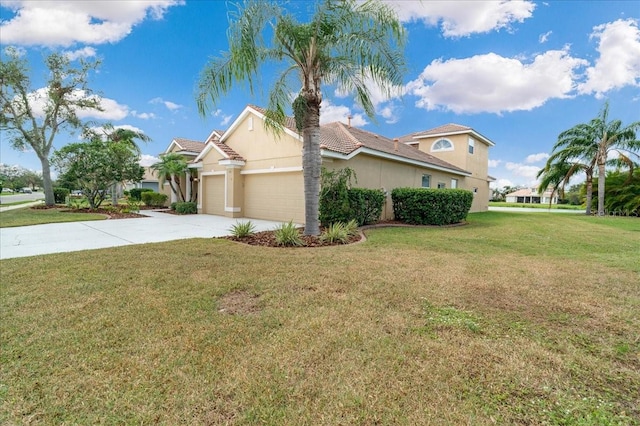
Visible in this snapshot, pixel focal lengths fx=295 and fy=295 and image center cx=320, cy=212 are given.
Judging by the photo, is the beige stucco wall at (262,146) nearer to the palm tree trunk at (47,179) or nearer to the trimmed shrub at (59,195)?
the palm tree trunk at (47,179)

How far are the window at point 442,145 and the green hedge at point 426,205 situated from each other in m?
11.4

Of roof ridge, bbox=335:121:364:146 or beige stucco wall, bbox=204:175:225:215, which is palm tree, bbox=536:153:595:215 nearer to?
roof ridge, bbox=335:121:364:146

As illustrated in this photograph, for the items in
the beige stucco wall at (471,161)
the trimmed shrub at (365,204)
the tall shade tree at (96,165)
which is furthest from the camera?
the beige stucco wall at (471,161)

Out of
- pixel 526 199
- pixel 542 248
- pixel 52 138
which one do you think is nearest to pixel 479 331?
pixel 542 248

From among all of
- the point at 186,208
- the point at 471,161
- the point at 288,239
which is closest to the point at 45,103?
the point at 186,208

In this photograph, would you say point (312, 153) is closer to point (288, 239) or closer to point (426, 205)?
point (288, 239)

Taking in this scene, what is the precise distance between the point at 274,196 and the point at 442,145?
17.1m

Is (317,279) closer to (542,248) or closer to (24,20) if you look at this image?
(542,248)

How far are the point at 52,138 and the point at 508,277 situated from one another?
30361 mm

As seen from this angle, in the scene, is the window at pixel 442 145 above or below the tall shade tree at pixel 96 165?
above

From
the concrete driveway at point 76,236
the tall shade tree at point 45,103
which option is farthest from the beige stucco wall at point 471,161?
the tall shade tree at point 45,103

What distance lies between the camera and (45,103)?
72.8 feet

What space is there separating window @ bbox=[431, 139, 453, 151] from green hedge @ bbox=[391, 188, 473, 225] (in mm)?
11416

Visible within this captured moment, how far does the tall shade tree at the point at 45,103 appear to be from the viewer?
68.4 feet
